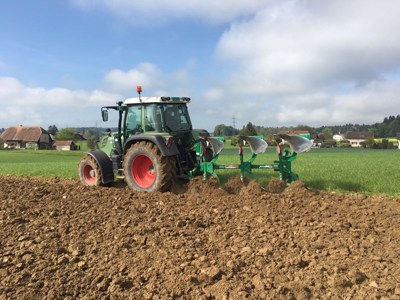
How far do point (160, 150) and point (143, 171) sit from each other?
1.04m

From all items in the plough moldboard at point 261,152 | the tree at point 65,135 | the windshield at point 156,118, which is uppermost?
the tree at point 65,135

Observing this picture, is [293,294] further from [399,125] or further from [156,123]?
[399,125]

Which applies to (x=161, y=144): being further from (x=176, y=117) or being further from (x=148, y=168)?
(x=176, y=117)

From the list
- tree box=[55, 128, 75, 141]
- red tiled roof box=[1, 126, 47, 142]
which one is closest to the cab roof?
red tiled roof box=[1, 126, 47, 142]

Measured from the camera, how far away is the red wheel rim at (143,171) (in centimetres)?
864

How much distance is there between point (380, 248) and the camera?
4.45 m

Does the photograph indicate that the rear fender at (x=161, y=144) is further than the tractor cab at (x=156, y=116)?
No

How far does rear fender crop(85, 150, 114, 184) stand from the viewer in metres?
9.27

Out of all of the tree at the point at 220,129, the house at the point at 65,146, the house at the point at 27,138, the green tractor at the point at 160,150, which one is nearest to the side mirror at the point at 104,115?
the green tractor at the point at 160,150

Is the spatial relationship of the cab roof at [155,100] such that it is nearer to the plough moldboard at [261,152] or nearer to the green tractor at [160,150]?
the green tractor at [160,150]

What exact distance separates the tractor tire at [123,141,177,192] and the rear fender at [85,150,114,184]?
0.86 meters

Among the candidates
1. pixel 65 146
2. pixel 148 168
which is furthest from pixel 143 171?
pixel 65 146

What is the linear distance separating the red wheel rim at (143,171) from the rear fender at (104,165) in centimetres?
101

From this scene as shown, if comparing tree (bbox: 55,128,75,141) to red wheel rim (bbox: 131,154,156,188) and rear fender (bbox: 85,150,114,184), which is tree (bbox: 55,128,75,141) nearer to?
rear fender (bbox: 85,150,114,184)
